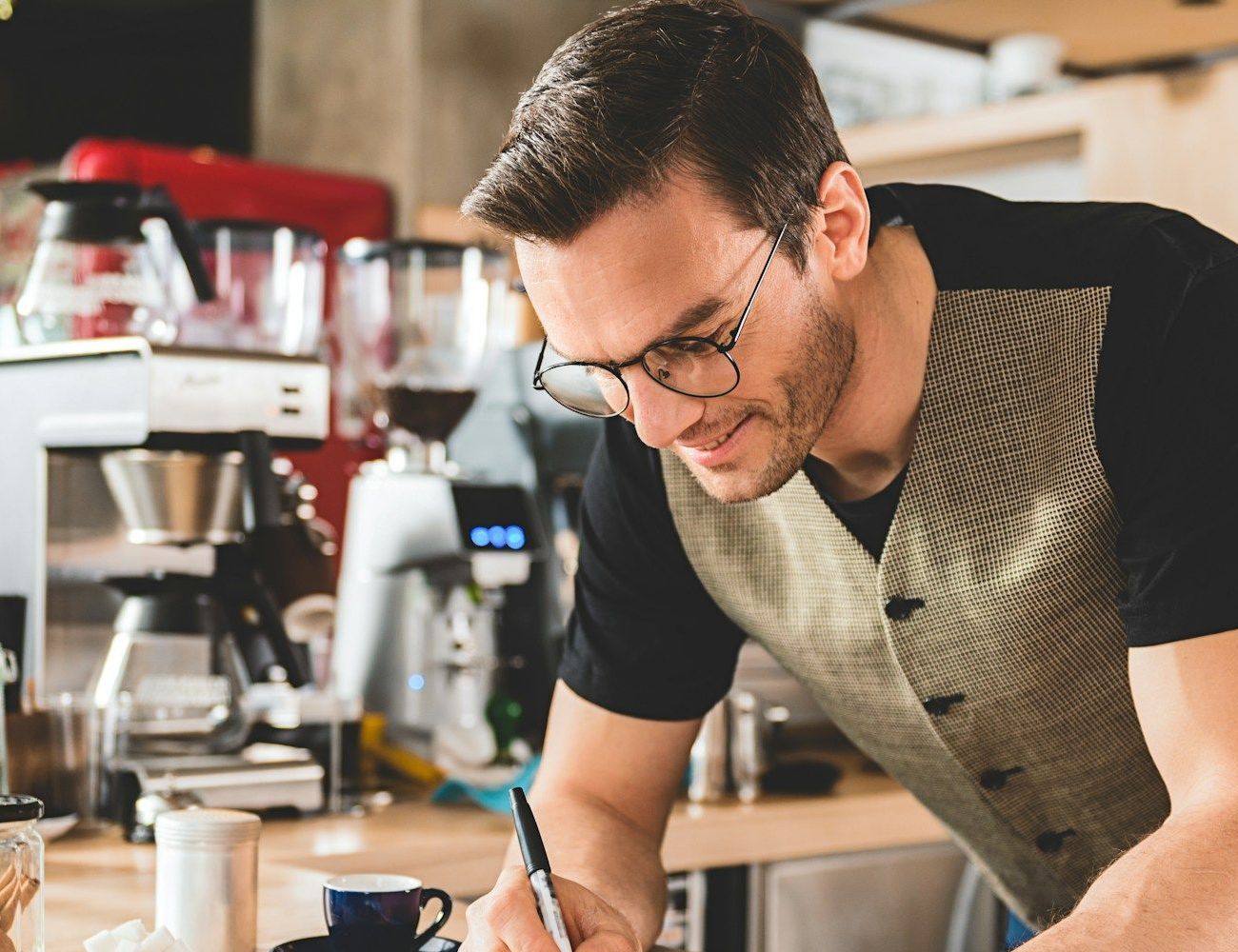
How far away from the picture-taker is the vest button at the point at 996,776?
148cm

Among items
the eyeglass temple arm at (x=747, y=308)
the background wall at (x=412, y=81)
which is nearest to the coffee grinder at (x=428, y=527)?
the eyeglass temple arm at (x=747, y=308)

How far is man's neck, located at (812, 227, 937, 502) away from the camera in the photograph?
1.31 metres

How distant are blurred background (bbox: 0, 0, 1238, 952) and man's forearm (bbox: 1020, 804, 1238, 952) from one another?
94cm

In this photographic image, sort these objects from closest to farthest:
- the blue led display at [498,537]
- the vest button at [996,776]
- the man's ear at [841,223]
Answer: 1. the man's ear at [841,223]
2. the vest button at [996,776]
3. the blue led display at [498,537]

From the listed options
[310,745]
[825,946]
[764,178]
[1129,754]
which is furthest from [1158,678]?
[310,745]

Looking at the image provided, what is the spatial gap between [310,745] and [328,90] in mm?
3100

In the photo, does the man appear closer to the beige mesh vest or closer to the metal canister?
the beige mesh vest

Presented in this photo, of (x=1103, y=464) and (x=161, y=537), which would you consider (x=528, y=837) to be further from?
(x=161, y=537)

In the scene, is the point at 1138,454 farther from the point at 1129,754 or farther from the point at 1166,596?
the point at 1129,754

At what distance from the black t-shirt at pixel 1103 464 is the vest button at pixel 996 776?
26 cm

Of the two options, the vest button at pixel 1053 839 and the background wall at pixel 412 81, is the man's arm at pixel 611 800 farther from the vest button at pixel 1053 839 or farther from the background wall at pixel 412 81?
the background wall at pixel 412 81

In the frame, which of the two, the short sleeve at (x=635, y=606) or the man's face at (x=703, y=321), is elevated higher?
the man's face at (x=703, y=321)

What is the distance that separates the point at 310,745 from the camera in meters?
2.04

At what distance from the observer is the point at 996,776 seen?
149cm
